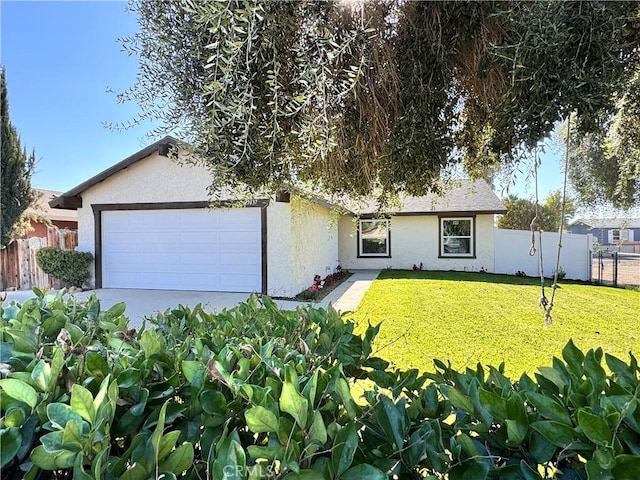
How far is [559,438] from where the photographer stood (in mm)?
1071

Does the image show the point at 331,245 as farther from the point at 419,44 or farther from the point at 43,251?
the point at 419,44

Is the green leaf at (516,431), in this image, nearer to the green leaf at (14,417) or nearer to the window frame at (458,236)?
the green leaf at (14,417)

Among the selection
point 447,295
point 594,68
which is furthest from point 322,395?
point 447,295

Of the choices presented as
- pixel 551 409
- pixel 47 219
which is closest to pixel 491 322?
pixel 551 409

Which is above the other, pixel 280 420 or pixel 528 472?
pixel 280 420

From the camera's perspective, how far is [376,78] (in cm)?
230

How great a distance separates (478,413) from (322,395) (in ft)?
1.73

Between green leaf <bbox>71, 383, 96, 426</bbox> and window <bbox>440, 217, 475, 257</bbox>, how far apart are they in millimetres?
16387

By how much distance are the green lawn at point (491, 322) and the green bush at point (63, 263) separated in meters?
8.53

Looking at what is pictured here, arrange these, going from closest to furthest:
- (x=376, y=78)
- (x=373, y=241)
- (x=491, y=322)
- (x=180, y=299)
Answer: (x=376, y=78) < (x=491, y=322) < (x=180, y=299) < (x=373, y=241)

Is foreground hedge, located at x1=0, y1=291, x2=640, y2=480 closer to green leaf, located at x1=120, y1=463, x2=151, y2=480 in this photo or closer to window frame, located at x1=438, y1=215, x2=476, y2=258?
green leaf, located at x1=120, y1=463, x2=151, y2=480

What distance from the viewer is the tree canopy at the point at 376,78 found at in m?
1.71

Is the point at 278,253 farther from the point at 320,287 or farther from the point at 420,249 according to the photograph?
the point at 420,249

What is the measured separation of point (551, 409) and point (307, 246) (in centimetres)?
1046
